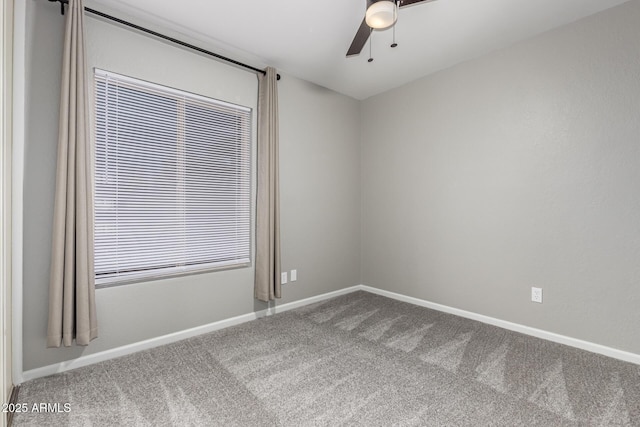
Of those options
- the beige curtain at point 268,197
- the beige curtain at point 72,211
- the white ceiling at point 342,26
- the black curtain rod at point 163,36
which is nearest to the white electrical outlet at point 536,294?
the white ceiling at point 342,26

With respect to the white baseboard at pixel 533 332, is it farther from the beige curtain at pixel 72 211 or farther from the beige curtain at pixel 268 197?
the beige curtain at pixel 72 211

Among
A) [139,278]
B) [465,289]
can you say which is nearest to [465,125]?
[465,289]

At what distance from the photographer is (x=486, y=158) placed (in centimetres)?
301

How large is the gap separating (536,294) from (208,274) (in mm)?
2841

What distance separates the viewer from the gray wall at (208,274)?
2031mm

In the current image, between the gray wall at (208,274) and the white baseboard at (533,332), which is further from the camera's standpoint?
the white baseboard at (533,332)

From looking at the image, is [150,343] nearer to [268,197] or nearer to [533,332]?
[268,197]

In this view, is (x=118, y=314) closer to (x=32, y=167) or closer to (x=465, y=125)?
(x=32, y=167)

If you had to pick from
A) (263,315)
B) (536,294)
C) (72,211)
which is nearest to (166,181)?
(72,211)

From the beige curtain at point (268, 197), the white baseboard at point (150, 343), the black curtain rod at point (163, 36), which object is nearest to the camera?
the white baseboard at point (150, 343)

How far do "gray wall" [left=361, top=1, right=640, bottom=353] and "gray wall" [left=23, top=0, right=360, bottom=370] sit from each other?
24.6 inches

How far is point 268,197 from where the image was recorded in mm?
3045

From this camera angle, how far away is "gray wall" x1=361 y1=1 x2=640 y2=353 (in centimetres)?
231

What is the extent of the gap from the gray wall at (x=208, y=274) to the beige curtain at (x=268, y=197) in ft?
0.46
